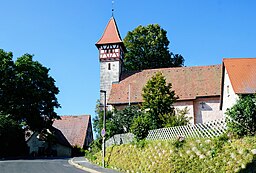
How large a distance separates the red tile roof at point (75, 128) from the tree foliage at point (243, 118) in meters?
45.9

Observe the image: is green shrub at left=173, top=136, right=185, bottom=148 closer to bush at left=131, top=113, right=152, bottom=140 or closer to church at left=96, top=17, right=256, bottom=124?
bush at left=131, top=113, right=152, bottom=140

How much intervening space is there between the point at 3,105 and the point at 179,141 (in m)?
29.5

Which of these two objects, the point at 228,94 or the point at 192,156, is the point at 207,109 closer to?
the point at 228,94

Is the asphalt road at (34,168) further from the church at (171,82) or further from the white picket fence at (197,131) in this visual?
the church at (171,82)

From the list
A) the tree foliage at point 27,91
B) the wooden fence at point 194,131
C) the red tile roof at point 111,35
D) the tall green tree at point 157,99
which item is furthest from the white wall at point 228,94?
the tree foliage at point 27,91

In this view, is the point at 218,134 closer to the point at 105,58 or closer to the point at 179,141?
the point at 179,141

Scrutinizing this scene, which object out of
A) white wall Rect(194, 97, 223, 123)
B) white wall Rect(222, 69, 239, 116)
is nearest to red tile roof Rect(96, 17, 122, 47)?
white wall Rect(194, 97, 223, 123)

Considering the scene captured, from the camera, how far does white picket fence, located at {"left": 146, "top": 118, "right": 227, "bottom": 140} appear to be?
13422mm

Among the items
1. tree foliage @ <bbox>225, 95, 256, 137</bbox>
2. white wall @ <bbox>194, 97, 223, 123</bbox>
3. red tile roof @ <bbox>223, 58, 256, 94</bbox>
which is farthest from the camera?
white wall @ <bbox>194, 97, 223, 123</bbox>

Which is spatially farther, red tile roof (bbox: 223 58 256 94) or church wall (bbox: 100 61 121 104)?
church wall (bbox: 100 61 121 104)

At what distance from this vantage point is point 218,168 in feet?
38.4

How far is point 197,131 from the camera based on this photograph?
48.2ft

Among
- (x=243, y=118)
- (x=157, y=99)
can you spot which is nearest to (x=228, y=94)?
(x=157, y=99)

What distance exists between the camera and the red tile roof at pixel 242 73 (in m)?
25.2
